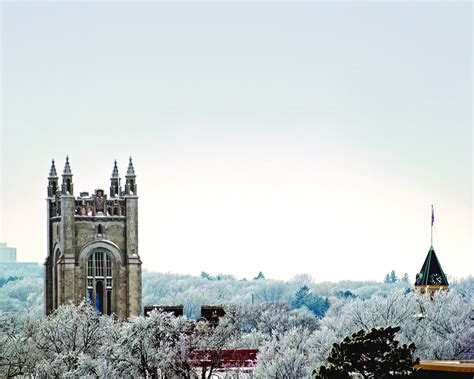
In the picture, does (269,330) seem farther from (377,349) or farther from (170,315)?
(377,349)

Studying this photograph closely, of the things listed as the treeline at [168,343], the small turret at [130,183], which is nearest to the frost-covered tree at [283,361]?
the treeline at [168,343]

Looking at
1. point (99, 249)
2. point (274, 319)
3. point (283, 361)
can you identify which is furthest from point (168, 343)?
point (274, 319)

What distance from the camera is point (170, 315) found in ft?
359

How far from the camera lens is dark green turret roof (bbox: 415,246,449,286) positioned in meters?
155

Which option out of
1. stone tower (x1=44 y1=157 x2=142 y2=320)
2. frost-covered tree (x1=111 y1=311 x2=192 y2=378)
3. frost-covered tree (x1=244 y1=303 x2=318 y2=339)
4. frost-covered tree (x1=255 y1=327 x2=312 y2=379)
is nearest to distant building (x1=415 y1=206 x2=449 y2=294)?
frost-covered tree (x1=244 y1=303 x2=318 y2=339)

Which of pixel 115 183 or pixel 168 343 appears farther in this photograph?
pixel 115 183

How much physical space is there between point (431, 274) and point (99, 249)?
36.5 meters

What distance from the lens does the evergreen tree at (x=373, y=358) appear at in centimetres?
7281

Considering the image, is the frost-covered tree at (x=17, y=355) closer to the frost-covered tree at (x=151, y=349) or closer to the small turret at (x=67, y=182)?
the frost-covered tree at (x=151, y=349)

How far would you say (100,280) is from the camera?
427ft

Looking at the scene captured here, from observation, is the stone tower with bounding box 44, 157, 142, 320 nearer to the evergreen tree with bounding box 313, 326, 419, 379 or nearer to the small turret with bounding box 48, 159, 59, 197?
the small turret with bounding box 48, 159, 59, 197

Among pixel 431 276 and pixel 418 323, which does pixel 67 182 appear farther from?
pixel 431 276

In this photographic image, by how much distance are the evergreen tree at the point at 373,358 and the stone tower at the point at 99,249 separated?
5602cm

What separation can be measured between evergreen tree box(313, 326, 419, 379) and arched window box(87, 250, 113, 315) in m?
56.9
